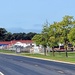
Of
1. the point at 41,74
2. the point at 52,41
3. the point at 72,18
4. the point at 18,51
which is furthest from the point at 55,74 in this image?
the point at 18,51

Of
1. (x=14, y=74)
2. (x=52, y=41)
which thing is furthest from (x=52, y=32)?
(x=14, y=74)

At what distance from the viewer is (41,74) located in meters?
23.9

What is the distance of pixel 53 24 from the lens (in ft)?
234

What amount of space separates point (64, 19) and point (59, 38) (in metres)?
4.14

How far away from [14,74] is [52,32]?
45.4 metres

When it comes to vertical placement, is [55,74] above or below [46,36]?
below

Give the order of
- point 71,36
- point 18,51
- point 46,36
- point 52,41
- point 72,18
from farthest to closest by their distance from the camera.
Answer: point 18,51 → point 46,36 → point 52,41 → point 72,18 → point 71,36

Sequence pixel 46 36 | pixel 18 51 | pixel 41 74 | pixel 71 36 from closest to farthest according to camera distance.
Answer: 1. pixel 41 74
2. pixel 71 36
3. pixel 46 36
4. pixel 18 51

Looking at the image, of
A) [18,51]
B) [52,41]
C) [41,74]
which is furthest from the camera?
[18,51]

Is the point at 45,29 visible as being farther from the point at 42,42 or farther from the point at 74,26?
the point at 74,26

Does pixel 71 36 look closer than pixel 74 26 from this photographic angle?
Yes

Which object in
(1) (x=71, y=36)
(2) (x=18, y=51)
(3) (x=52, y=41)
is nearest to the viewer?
(1) (x=71, y=36)

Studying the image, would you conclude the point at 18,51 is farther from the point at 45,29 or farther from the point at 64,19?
the point at 64,19

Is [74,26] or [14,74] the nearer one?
[14,74]
